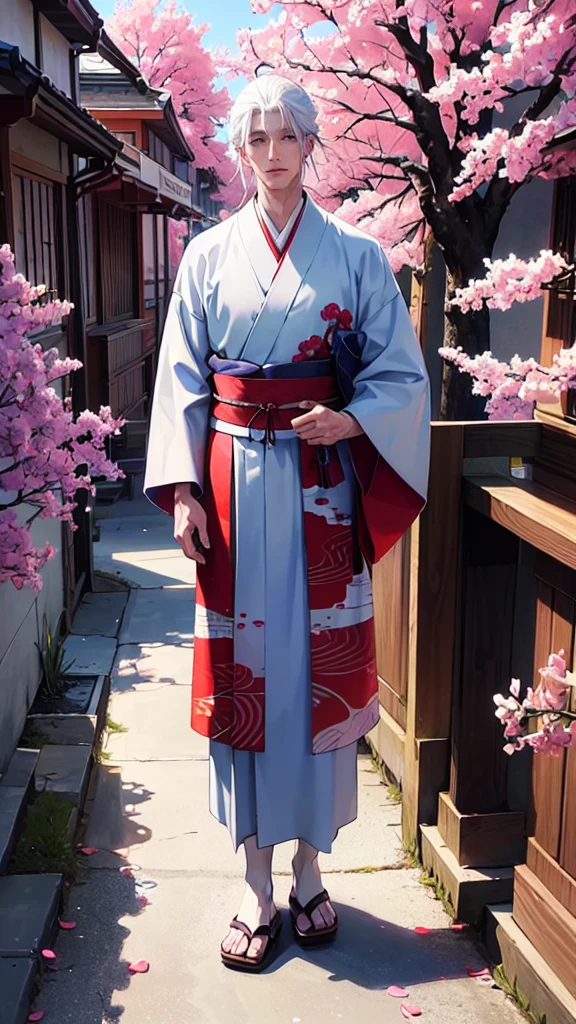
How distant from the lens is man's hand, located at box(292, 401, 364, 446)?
2787mm

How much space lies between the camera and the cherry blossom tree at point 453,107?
261 inches

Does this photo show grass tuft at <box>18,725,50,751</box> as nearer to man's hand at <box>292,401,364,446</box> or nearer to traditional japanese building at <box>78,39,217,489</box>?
man's hand at <box>292,401,364,446</box>

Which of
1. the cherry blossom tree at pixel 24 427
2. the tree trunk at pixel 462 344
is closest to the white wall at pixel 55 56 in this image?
the tree trunk at pixel 462 344

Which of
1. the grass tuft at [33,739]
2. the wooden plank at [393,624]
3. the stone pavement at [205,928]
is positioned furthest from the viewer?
the grass tuft at [33,739]

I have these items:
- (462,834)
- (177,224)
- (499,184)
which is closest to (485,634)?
(462,834)

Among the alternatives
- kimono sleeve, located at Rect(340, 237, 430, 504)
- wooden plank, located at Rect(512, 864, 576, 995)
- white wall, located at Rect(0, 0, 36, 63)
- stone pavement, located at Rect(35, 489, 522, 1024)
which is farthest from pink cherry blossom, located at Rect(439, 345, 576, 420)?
white wall, located at Rect(0, 0, 36, 63)

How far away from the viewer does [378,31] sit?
419 inches

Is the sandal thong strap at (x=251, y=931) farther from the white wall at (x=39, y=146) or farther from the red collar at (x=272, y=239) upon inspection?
the white wall at (x=39, y=146)

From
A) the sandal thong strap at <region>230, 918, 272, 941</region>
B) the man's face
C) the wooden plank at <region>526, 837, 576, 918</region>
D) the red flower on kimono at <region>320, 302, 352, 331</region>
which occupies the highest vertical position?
the man's face

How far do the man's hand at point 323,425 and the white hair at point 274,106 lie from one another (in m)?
0.75

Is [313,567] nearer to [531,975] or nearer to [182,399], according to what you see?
[182,399]

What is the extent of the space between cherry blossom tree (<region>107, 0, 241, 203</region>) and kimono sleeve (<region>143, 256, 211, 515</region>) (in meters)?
24.2

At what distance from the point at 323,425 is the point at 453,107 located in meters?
6.84

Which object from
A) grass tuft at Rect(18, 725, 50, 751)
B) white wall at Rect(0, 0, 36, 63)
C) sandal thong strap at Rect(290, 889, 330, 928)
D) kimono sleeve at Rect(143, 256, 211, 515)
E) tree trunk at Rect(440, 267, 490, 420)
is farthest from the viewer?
tree trunk at Rect(440, 267, 490, 420)
